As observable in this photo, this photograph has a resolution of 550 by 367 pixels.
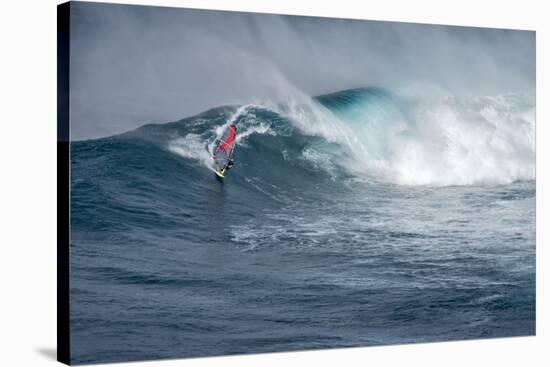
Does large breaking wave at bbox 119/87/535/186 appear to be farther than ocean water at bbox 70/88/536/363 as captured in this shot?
Yes

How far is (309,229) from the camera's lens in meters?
12.2

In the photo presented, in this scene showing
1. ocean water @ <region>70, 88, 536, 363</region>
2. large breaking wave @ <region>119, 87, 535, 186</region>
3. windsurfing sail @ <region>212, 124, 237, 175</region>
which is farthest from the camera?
large breaking wave @ <region>119, 87, 535, 186</region>

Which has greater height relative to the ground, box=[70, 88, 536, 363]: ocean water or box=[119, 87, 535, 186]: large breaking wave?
box=[119, 87, 535, 186]: large breaking wave

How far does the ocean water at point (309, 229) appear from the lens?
1126cm

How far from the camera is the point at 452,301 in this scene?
1277cm

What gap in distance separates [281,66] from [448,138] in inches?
90.0

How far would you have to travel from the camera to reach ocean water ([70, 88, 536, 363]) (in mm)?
11258

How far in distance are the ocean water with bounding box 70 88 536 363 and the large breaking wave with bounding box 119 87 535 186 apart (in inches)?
0.7

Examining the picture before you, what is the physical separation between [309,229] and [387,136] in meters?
1.58

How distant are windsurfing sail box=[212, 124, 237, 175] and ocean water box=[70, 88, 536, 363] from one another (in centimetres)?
10

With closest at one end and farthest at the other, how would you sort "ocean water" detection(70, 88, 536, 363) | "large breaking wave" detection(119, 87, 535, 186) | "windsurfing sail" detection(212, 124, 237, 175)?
1. "ocean water" detection(70, 88, 536, 363)
2. "windsurfing sail" detection(212, 124, 237, 175)
3. "large breaking wave" detection(119, 87, 535, 186)

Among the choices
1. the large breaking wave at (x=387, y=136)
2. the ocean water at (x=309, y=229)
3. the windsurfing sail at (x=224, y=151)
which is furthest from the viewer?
the large breaking wave at (x=387, y=136)

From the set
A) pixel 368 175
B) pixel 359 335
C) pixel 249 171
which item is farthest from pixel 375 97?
pixel 359 335

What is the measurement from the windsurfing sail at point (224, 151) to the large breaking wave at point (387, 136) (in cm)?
8
